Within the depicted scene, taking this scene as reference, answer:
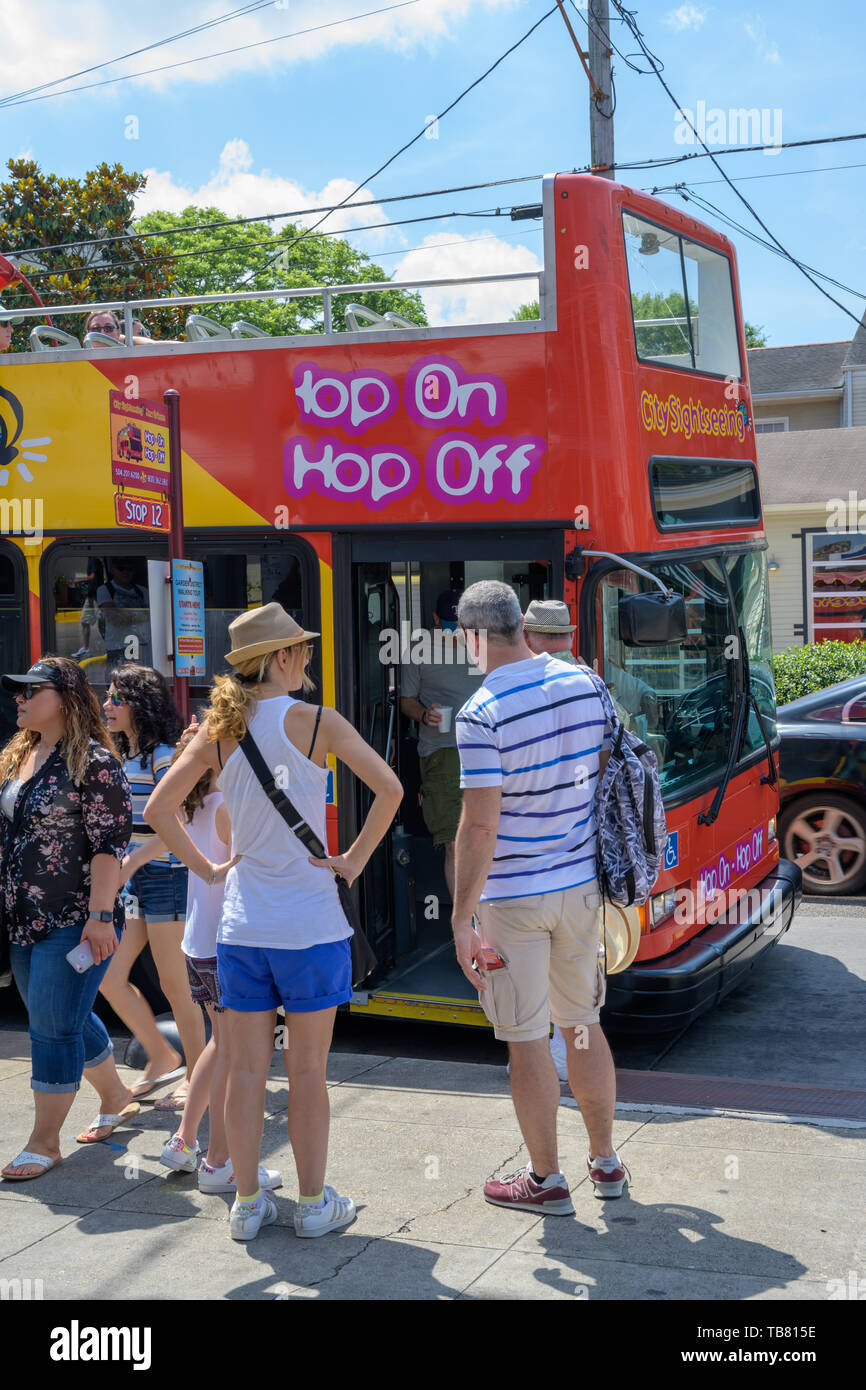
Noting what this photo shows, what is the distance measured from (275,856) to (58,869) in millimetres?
1137

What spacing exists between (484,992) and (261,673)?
121cm

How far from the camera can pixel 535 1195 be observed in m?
4.30

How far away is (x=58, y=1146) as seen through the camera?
4.91m

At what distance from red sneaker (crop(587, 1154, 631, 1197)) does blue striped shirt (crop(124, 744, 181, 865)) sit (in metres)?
2.09

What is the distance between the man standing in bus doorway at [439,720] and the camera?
7.19 m

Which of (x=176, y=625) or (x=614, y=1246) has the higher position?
(x=176, y=625)

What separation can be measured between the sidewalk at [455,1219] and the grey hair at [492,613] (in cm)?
182

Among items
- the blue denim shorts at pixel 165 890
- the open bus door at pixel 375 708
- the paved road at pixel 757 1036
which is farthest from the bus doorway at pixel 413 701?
the blue denim shorts at pixel 165 890

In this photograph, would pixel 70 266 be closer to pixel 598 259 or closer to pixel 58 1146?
pixel 598 259

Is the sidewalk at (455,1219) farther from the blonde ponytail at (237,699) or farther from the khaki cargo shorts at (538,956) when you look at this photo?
the blonde ponytail at (237,699)

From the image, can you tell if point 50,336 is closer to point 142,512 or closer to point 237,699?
point 142,512

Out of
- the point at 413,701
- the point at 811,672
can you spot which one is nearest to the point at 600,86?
the point at 811,672

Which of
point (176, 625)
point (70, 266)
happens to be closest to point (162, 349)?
point (176, 625)
